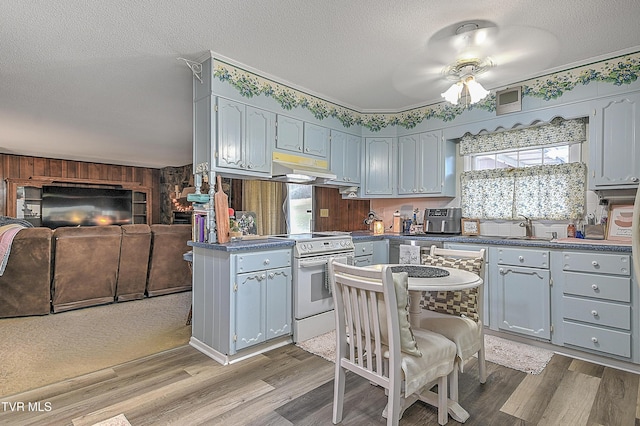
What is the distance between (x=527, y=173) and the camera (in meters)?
3.46

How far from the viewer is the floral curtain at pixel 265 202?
372 centimetres

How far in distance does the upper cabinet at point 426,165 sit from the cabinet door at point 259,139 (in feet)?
5.79

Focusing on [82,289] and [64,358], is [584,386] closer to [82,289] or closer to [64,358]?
[64,358]

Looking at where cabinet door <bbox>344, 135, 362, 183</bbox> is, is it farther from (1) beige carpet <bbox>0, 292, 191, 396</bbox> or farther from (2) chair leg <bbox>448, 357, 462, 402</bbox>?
(2) chair leg <bbox>448, 357, 462, 402</bbox>

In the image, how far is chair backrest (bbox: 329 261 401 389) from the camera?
1519mm

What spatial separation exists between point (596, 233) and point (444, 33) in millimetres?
2124

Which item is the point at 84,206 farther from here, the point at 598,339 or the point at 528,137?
the point at 598,339

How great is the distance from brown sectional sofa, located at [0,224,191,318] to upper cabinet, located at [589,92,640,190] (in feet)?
15.3

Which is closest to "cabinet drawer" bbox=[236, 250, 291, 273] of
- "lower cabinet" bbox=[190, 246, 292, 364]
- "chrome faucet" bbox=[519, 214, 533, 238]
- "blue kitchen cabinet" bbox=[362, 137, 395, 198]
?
"lower cabinet" bbox=[190, 246, 292, 364]

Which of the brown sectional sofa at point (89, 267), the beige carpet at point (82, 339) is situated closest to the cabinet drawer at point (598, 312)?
the beige carpet at point (82, 339)

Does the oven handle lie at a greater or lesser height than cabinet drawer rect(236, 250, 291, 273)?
lesser

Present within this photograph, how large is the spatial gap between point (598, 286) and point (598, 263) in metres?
0.17

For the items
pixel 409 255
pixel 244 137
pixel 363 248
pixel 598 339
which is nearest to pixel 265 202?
pixel 244 137

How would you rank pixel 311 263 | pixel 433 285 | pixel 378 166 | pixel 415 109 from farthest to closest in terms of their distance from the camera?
pixel 378 166 < pixel 415 109 < pixel 311 263 < pixel 433 285
